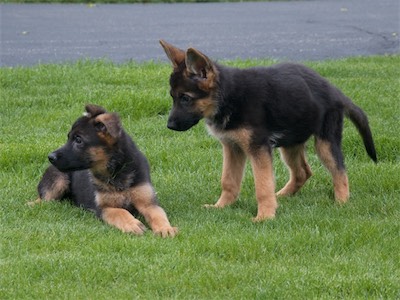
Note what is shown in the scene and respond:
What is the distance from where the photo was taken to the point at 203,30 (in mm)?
18562

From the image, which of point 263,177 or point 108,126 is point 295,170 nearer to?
point 263,177

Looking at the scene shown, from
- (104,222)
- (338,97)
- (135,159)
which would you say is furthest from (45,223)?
(338,97)

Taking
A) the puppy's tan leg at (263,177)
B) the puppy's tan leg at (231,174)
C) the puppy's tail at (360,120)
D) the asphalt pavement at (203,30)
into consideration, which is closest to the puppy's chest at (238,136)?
the puppy's tan leg at (263,177)

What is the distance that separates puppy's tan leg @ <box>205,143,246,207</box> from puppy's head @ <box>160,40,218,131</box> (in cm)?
56

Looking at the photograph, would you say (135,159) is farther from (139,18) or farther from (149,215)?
(139,18)

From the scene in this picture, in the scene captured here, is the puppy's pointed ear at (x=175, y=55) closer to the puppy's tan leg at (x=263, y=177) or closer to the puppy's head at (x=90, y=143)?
the puppy's head at (x=90, y=143)

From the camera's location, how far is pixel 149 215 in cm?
789

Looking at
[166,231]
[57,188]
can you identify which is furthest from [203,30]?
[166,231]

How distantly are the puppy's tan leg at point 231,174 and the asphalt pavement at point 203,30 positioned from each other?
266 inches

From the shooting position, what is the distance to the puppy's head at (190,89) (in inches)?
321

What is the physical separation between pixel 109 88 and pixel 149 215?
15.6ft

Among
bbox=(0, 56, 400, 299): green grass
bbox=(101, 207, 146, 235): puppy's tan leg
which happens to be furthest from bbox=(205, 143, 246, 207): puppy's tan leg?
bbox=(101, 207, 146, 235): puppy's tan leg

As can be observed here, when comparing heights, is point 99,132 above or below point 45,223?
above

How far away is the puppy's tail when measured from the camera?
29.5 feet
